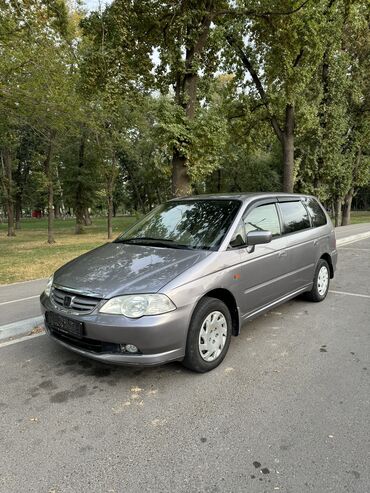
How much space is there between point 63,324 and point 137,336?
0.79 m

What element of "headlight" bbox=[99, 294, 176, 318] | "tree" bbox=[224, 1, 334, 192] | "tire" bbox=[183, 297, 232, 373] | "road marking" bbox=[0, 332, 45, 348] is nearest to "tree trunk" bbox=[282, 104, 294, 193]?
"tree" bbox=[224, 1, 334, 192]

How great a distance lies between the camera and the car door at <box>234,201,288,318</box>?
3867mm

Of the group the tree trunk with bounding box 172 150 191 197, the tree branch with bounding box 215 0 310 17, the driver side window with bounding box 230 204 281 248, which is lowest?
the driver side window with bounding box 230 204 281 248

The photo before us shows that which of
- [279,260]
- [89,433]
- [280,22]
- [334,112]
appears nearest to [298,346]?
[279,260]

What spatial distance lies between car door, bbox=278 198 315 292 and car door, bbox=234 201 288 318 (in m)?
0.17

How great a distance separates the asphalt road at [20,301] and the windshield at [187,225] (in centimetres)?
195

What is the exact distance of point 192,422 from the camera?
2.67 meters

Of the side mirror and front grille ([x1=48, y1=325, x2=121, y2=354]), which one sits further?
the side mirror

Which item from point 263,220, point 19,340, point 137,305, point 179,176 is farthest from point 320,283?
point 179,176

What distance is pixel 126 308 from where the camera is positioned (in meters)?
2.97

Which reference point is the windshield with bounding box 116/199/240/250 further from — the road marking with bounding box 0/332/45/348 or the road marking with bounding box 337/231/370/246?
the road marking with bounding box 337/231/370/246

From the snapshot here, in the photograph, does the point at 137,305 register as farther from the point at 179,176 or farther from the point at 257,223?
the point at 179,176

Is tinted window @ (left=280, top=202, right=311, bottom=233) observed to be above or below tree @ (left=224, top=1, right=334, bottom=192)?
below

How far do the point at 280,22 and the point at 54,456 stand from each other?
11274 mm
